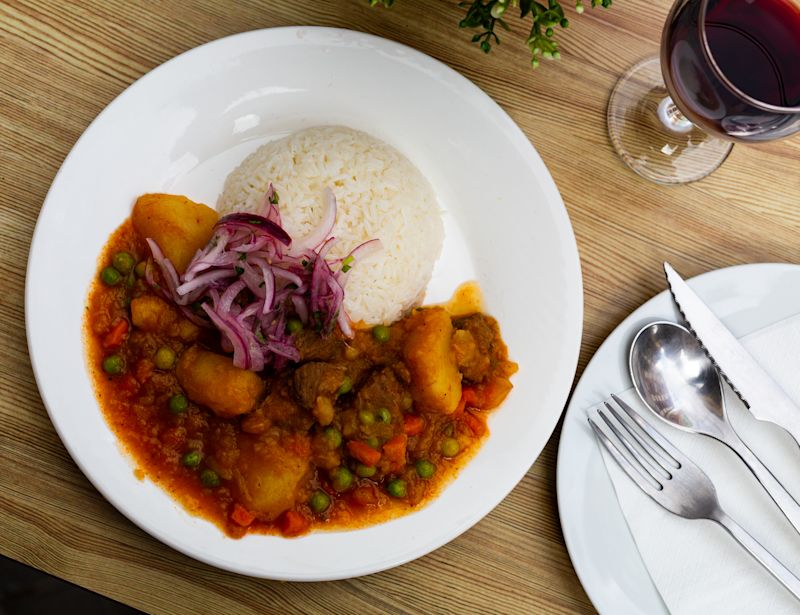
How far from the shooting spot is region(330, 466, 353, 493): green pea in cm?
263

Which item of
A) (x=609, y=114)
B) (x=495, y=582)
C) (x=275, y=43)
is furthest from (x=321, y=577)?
(x=609, y=114)

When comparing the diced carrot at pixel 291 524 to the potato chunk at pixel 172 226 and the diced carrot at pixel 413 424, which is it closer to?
the diced carrot at pixel 413 424

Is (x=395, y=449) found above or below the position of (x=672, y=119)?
below

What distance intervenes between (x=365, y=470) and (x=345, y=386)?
31 centimetres

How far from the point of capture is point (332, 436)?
2615 millimetres

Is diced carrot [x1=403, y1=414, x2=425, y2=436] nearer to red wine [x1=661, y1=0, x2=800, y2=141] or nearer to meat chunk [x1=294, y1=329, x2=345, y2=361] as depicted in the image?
meat chunk [x1=294, y1=329, x2=345, y2=361]

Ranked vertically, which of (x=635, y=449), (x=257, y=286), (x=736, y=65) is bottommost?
(x=635, y=449)

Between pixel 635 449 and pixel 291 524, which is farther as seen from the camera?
pixel 635 449

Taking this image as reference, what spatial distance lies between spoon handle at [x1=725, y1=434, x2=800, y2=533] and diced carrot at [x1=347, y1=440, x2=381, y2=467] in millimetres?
1330

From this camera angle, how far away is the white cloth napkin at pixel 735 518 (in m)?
2.70

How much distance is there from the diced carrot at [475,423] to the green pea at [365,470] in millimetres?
394

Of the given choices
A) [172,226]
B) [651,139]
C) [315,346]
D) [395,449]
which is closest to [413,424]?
[395,449]

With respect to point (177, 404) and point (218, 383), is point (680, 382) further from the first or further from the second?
point (177, 404)

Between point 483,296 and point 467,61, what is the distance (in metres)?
1.00
